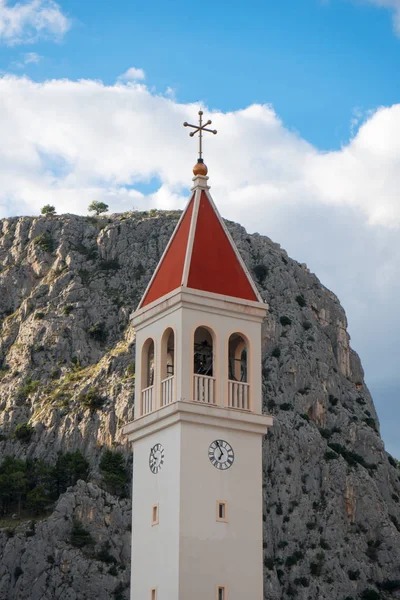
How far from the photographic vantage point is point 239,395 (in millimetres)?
48875

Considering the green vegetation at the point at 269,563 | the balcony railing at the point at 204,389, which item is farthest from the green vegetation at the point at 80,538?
the balcony railing at the point at 204,389

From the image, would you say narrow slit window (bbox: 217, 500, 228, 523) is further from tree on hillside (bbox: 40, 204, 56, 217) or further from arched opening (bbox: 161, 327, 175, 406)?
tree on hillside (bbox: 40, 204, 56, 217)

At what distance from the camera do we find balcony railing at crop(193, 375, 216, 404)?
4775 cm

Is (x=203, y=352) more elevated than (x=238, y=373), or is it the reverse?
(x=203, y=352)

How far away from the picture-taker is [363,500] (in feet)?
449

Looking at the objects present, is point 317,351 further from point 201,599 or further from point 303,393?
point 201,599

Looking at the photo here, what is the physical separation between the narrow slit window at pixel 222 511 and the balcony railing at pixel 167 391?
12.7ft

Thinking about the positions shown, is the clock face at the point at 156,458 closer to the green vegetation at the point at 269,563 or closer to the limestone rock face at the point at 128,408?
the limestone rock face at the point at 128,408

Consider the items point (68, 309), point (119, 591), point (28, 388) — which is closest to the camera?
point (119, 591)

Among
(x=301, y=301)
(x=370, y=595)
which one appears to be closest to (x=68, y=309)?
(x=301, y=301)

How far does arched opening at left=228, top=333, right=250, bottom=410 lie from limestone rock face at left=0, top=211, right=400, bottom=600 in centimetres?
7047

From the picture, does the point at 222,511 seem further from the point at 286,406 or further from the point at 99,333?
the point at 99,333

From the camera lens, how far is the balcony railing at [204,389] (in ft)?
157

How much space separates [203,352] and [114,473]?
268 feet
